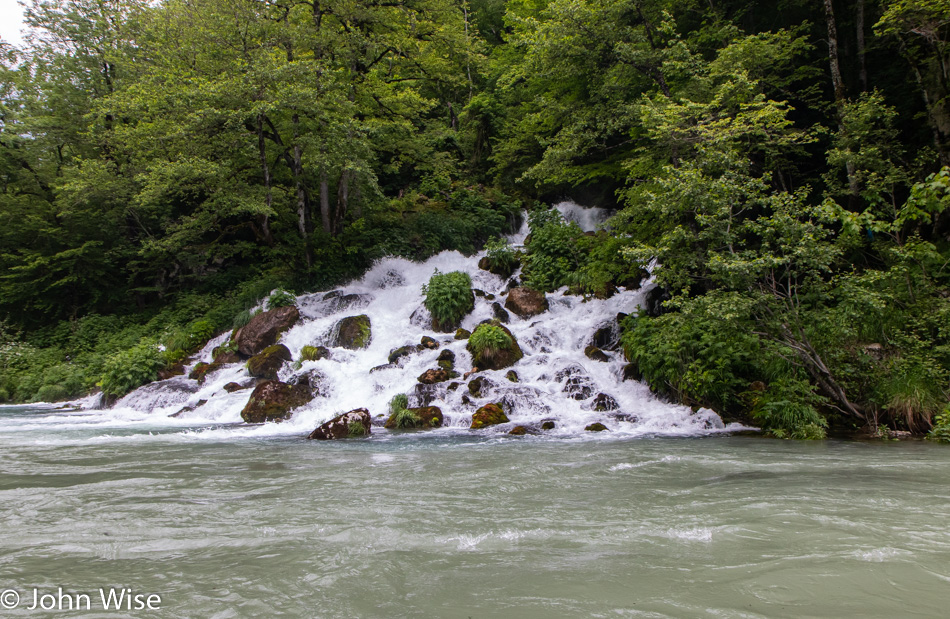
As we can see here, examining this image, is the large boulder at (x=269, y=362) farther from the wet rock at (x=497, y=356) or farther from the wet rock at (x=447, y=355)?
the wet rock at (x=497, y=356)

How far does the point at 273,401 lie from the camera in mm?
11250

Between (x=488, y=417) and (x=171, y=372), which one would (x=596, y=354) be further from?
(x=171, y=372)

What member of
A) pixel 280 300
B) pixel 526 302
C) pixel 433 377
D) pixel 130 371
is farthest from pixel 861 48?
pixel 130 371

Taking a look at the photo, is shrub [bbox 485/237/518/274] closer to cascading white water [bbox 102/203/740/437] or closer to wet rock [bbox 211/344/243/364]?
cascading white water [bbox 102/203/740/437]

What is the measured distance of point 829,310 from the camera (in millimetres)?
7984

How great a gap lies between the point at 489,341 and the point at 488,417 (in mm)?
2622

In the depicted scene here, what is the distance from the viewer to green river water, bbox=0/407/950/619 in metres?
2.66

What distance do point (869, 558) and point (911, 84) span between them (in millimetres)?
13980

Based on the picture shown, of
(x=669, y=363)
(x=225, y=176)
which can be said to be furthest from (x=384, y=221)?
(x=669, y=363)

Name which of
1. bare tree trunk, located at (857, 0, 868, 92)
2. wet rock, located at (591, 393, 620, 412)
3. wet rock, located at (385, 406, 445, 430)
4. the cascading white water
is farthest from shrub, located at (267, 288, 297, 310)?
bare tree trunk, located at (857, 0, 868, 92)

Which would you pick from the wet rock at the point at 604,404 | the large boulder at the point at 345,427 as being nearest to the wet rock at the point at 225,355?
the large boulder at the point at 345,427

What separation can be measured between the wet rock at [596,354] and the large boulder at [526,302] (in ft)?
8.59

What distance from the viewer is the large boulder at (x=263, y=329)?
14.4m

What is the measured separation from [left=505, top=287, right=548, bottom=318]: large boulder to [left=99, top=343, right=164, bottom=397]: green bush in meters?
10.7
